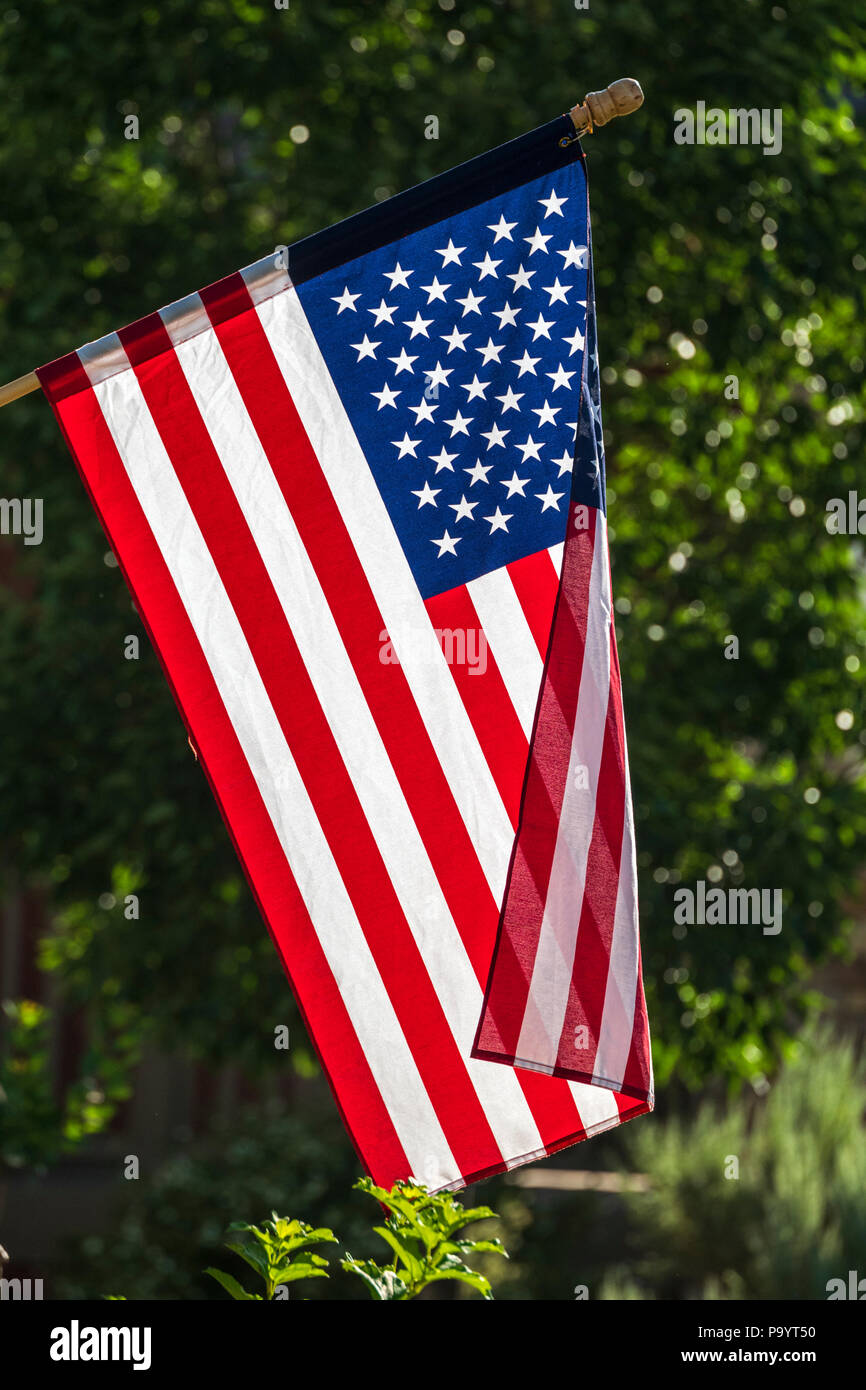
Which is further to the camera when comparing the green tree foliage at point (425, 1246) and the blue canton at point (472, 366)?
the blue canton at point (472, 366)

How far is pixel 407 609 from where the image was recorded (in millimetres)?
3975

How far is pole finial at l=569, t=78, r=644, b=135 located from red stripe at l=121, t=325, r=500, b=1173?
46.4 inches

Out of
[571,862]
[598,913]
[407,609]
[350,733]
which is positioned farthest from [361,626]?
[598,913]

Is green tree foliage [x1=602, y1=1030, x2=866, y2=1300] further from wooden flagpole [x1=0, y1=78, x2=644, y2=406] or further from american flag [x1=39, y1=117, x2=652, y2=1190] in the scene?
wooden flagpole [x1=0, y1=78, x2=644, y2=406]

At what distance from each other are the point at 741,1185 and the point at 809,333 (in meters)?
6.05

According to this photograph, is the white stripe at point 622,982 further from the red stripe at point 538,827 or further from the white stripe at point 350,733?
the white stripe at point 350,733

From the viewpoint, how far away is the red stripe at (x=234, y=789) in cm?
382

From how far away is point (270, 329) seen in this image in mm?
4039

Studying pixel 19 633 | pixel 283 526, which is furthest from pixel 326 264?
pixel 19 633

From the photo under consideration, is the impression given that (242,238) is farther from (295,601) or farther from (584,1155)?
(584,1155)

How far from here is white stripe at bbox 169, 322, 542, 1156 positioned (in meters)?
3.88

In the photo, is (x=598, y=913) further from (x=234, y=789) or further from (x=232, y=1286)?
(x=232, y=1286)

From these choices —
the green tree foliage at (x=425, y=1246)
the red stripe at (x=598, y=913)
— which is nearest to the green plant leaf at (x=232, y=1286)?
the green tree foliage at (x=425, y=1246)

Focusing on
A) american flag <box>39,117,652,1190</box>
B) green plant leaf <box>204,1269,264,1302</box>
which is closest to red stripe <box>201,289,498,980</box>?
american flag <box>39,117,652,1190</box>
